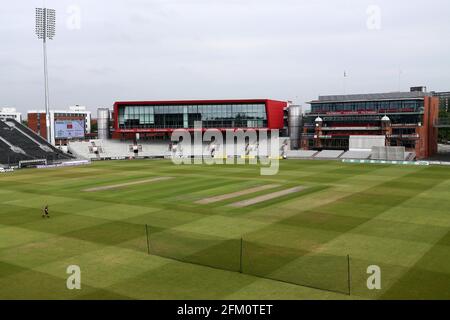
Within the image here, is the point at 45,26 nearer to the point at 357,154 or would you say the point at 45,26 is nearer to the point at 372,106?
the point at 357,154

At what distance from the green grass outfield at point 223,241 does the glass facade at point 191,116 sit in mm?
52597

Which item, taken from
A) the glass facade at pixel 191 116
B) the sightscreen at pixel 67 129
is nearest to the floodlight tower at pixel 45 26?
the glass facade at pixel 191 116

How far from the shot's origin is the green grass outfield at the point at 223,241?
20.0m

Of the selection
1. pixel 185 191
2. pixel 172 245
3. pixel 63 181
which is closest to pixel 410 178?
pixel 185 191

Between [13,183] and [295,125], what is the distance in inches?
2773

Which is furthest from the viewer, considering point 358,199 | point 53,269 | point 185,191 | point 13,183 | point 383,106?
point 383,106

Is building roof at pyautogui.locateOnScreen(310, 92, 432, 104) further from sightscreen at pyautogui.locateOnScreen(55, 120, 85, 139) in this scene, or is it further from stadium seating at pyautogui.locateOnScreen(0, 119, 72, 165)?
→ sightscreen at pyautogui.locateOnScreen(55, 120, 85, 139)

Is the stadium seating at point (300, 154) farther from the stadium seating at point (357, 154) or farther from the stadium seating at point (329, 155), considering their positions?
the stadium seating at point (357, 154)

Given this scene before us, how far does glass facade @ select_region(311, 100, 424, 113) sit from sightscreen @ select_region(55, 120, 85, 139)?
67.6m

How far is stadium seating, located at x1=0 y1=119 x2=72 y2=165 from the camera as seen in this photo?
84438 mm

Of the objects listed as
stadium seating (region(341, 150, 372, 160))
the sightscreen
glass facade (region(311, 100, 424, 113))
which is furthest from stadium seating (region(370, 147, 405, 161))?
the sightscreen

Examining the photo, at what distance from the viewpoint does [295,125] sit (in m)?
109

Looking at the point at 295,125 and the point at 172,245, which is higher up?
the point at 295,125
